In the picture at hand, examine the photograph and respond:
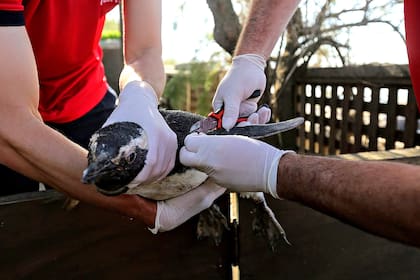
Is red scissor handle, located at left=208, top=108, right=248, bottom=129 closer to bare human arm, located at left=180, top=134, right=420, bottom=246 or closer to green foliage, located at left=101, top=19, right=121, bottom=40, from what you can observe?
bare human arm, located at left=180, top=134, right=420, bottom=246

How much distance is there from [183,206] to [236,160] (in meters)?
0.23

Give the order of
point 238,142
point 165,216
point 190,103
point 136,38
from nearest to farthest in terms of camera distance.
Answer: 1. point 238,142
2. point 165,216
3. point 136,38
4. point 190,103

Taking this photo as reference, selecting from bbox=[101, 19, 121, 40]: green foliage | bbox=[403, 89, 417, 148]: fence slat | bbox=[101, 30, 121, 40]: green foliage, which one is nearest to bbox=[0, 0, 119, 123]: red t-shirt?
bbox=[403, 89, 417, 148]: fence slat

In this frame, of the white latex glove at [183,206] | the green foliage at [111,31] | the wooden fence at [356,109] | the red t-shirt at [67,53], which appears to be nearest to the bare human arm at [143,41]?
the red t-shirt at [67,53]

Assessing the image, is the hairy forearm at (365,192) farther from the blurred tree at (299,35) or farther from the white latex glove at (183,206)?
the blurred tree at (299,35)

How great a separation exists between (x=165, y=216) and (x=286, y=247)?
1.21ft

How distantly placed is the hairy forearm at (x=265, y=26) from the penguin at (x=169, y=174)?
17.1 inches

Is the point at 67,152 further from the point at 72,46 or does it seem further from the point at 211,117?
the point at 72,46

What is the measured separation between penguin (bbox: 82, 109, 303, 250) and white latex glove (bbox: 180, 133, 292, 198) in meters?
0.11

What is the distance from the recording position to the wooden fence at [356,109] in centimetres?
260

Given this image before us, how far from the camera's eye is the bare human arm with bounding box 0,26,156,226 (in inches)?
41.4

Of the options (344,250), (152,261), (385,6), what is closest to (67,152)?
(152,261)

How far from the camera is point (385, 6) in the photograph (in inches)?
115

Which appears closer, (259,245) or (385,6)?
(259,245)
